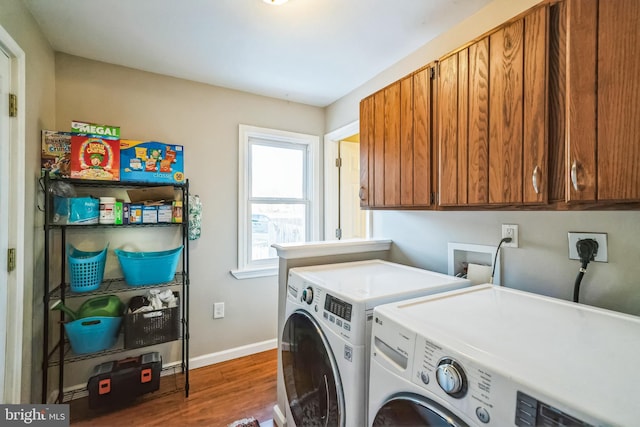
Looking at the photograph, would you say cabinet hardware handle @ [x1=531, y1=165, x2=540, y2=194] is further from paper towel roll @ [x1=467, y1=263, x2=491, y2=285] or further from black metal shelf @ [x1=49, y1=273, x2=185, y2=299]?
black metal shelf @ [x1=49, y1=273, x2=185, y2=299]

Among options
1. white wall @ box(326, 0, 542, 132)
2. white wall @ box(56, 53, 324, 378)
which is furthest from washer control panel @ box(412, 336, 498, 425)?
white wall @ box(56, 53, 324, 378)

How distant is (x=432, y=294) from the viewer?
118cm

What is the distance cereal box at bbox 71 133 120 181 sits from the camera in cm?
163

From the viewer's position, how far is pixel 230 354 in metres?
2.39

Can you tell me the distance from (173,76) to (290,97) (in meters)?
0.99

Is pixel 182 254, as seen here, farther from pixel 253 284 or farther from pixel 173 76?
pixel 173 76

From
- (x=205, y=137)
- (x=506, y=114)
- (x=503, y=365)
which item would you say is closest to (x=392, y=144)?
(x=506, y=114)

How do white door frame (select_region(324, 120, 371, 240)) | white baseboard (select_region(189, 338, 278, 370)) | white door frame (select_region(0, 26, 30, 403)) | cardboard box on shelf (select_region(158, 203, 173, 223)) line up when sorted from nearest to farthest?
white door frame (select_region(0, 26, 30, 403)) < cardboard box on shelf (select_region(158, 203, 173, 223)) < white baseboard (select_region(189, 338, 278, 370)) < white door frame (select_region(324, 120, 371, 240))

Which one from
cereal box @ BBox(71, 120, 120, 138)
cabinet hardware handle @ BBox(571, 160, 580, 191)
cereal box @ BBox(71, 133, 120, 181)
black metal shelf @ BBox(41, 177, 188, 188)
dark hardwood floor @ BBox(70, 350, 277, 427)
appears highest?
cereal box @ BBox(71, 120, 120, 138)

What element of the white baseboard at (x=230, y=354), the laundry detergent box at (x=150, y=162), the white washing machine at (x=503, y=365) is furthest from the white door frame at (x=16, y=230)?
the white washing machine at (x=503, y=365)

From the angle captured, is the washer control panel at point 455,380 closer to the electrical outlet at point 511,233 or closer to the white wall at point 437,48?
the electrical outlet at point 511,233

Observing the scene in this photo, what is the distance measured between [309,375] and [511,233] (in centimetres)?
118

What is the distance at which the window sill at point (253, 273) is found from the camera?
2.42m

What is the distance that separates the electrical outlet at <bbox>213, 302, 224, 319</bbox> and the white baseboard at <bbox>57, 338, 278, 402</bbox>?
12.2 inches
